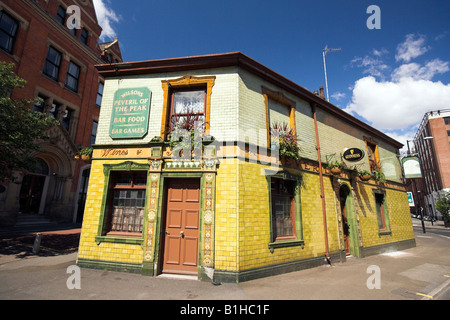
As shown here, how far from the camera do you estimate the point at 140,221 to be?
7223 mm

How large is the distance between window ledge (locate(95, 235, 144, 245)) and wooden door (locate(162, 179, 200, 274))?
85cm

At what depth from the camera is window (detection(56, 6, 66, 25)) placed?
1775cm

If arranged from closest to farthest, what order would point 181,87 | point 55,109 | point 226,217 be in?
point 226,217
point 181,87
point 55,109

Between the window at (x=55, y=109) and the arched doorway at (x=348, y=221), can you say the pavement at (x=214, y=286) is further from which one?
the window at (x=55, y=109)

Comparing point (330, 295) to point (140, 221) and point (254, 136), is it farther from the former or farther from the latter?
point (140, 221)

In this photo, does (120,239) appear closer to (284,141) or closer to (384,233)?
(284,141)

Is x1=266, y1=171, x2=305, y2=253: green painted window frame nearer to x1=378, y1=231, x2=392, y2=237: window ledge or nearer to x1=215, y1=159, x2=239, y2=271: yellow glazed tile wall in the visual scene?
x1=215, y1=159, x2=239, y2=271: yellow glazed tile wall

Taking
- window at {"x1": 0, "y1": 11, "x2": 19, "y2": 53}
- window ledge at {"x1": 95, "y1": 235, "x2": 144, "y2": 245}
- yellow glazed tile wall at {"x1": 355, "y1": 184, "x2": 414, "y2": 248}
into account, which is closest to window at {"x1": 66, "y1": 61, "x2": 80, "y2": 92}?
window at {"x1": 0, "y1": 11, "x2": 19, "y2": 53}

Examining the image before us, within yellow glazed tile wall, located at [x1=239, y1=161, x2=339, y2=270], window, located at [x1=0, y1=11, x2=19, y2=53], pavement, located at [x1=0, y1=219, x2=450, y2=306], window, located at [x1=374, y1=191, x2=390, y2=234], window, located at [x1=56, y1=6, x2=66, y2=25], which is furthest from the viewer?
window, located at [x1=56, y1=6, x2=66, y2=25]

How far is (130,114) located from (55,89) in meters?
14.0

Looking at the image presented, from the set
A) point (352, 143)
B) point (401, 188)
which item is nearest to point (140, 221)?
point (352, 143)

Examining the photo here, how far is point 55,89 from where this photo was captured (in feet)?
55.0

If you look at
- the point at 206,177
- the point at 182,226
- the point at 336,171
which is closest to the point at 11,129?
the point at 182,226

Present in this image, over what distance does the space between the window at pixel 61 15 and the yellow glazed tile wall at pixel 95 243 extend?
18372 mm
